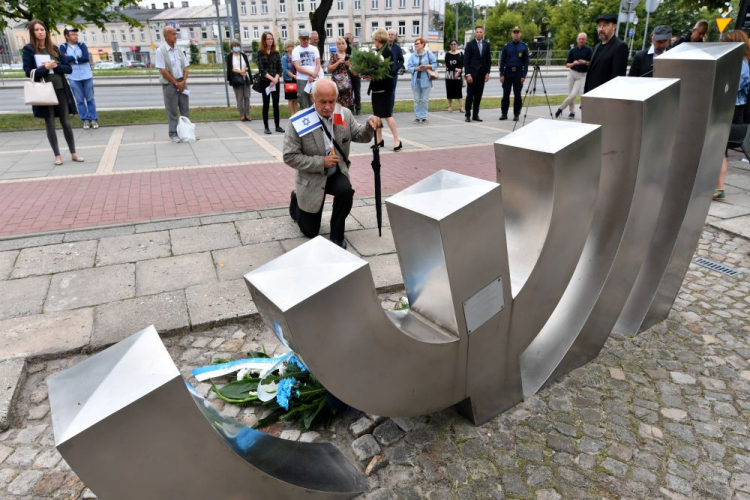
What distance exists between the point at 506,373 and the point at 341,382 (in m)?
1.12

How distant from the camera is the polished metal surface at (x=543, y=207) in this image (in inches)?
89.7

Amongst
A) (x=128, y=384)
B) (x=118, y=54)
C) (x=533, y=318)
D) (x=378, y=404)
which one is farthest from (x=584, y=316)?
(x=118, y=54)

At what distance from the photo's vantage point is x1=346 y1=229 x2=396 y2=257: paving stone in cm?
475

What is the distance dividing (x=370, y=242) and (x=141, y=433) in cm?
357

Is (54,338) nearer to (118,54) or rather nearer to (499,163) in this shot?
(499,163)

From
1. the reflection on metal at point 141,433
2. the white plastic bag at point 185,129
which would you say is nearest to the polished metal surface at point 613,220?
the reflection on metal at point 141,433

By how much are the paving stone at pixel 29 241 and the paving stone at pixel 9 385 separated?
6.74 ft

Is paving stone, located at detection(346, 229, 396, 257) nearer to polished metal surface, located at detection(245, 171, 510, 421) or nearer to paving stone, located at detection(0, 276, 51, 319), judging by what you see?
polished metal surface, located at detection(245, 171, 510, 421)

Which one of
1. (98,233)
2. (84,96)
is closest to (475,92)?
(84,96)

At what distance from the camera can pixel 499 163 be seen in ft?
7.89

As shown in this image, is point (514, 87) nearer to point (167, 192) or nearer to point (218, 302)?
point (167, 192)

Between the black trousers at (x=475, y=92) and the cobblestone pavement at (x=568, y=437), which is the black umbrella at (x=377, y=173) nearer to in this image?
the cobblestone pavement at (x=568, y=437)

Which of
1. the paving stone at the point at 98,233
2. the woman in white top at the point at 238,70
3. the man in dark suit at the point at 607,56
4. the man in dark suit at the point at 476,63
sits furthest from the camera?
the man in dark suit at the point at 476,63

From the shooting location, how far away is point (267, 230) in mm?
5207
